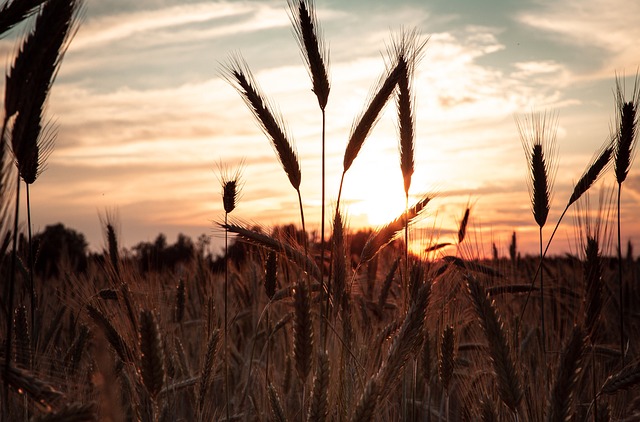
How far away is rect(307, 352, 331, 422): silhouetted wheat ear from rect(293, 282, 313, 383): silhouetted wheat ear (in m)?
0.12

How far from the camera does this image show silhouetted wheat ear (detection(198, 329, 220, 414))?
3.27m

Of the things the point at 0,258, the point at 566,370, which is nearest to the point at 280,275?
the point at 566,370

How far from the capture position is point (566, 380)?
2.52m

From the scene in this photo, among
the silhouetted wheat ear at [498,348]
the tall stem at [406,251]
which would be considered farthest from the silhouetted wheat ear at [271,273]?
the silhouetted wheat ear at [498,348]

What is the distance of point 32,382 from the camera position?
1933mm

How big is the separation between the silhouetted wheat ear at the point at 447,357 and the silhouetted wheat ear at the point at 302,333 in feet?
3.05

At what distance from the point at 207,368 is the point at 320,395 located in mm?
1153

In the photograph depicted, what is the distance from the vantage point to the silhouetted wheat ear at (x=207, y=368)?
327 cm

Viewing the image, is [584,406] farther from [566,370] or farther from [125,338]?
[125,338]

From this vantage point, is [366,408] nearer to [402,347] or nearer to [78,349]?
[402,347]

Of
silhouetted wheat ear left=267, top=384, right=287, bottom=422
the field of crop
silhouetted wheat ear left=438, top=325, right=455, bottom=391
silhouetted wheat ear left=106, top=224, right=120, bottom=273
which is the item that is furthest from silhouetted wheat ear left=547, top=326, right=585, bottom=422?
silhouetted wheat ear left=106, top=224, right=120, bottom=273

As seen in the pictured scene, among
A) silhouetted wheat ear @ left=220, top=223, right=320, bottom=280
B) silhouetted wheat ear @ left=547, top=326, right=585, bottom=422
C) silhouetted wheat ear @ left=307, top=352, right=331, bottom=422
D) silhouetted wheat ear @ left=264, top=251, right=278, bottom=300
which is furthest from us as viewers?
silhouetted wheat ear @ left=264, top=251, right=278, bottom=300

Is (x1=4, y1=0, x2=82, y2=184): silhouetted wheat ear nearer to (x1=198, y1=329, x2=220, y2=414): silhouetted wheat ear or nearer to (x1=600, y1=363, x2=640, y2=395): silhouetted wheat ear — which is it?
(x1=198, y1=329, x2=220, y2=414): silhouetted wheat ear

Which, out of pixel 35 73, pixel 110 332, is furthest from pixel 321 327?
pixel 35 73
